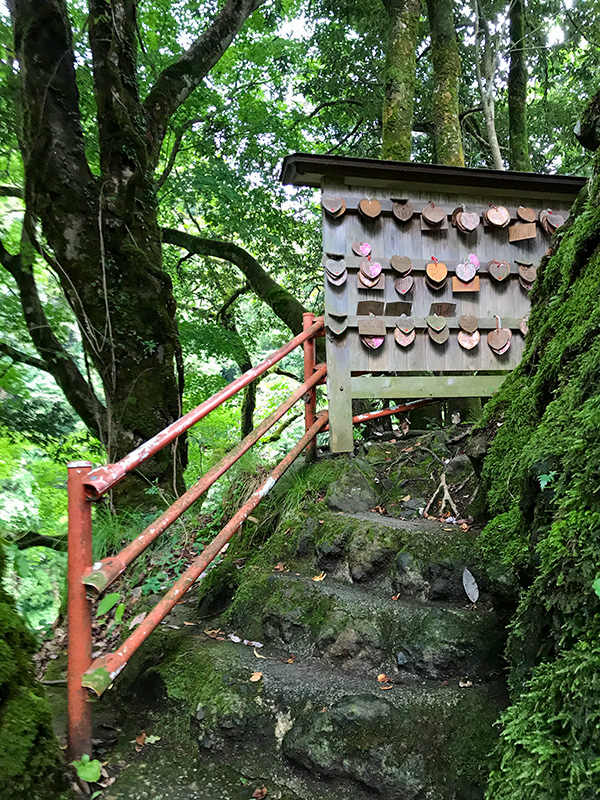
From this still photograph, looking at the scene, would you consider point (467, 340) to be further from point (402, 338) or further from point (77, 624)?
point (77, 624)

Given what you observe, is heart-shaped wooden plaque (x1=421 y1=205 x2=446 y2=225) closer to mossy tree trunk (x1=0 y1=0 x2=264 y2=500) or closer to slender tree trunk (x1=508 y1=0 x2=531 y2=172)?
mossy tree trunk (x1=0 y1=0 x2=264 y2=500)

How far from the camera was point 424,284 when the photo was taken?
4.13m

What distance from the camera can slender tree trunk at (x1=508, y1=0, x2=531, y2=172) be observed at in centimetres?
726

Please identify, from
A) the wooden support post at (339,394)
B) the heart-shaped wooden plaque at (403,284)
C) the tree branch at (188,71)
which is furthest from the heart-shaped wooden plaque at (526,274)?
the tree branch at (188,71)

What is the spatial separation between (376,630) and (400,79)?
5.91 meters

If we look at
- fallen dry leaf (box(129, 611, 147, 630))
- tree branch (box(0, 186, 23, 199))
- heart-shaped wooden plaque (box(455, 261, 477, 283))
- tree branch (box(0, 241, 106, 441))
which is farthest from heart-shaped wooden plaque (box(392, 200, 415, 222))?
tree branch (box(0, 186, 23, 199))

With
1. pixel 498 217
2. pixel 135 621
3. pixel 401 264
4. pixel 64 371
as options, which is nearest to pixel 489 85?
pixel 498 217

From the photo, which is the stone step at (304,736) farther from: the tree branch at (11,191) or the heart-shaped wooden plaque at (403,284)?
the tree branch at (11,191)

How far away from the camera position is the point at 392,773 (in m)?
1.87

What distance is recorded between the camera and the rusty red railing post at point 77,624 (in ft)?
6.19

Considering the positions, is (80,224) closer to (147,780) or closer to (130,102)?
(130,102)

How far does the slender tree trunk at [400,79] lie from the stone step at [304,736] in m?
5.33

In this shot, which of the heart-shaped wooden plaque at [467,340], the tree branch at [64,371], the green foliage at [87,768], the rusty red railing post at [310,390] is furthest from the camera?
the tree branch at [64,371]

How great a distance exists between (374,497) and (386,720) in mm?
1617
